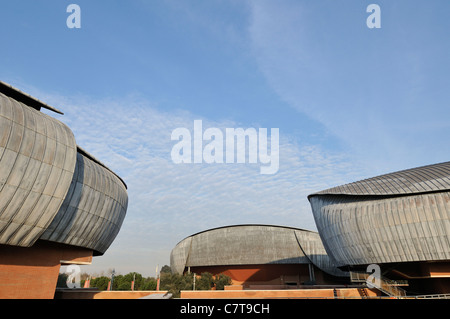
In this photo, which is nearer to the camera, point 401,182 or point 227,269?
point 401,182

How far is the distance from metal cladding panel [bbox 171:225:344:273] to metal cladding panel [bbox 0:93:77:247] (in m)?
42.7

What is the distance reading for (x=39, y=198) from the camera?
671 inches

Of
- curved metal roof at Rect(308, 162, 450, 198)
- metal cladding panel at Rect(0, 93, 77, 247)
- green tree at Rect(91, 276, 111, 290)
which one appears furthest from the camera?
green tree at Rect(91, 276, 111, 290)

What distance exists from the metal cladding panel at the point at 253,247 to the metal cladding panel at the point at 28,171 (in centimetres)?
4268

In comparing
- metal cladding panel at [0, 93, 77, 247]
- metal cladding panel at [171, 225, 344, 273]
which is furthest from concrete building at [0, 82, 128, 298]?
metal cladding panel at [171, 225, 344, 273]

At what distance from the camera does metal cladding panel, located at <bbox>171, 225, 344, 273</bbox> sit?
54.1 metres

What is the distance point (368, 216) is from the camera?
3139 centimetres

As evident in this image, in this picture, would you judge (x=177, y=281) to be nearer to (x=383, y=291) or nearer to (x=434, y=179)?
(x=383, y=291)

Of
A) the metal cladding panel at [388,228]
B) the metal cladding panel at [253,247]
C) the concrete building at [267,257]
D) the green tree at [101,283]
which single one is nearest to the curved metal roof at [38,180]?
the metal cladding panel at [388,228]

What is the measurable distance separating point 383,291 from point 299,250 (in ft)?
86.5

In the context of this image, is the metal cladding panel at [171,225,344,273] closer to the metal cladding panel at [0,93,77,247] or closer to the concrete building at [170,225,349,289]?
the concrete building at [170,225,349,289]

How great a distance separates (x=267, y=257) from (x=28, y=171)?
46.0m
